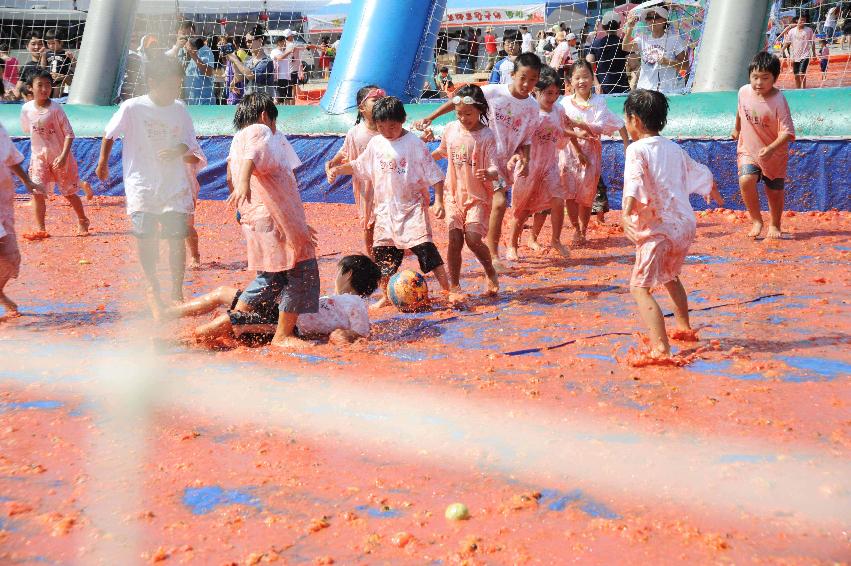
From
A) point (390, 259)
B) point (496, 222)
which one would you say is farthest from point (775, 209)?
point (390, 259)

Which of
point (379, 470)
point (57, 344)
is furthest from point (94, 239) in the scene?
point (379, 470)

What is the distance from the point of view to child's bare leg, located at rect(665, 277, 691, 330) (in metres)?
5.07

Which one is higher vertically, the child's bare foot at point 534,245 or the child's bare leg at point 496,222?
the child's bare leg at point 496,222

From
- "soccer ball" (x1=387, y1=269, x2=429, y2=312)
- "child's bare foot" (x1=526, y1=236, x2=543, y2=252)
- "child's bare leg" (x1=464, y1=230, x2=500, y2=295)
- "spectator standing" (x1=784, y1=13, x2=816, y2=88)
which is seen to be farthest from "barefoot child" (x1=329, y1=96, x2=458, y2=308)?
"spectator standing" (x1=784, y1=13, x2=816, y2=88)

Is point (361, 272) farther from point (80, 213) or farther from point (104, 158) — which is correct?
point (80, 213)

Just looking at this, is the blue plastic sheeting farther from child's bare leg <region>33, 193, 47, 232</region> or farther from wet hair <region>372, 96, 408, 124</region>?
wet hair <region>372, 96, 408, 124</region>

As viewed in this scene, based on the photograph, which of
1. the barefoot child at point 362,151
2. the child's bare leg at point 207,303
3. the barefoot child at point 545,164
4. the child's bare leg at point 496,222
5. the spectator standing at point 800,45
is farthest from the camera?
the spectator standing at point 800,45

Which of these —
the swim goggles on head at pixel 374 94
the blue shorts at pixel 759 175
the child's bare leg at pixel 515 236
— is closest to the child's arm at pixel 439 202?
the swim goggles on head at pixel 374 94

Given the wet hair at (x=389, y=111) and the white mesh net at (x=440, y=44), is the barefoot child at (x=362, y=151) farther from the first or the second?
the white mesh net at (x=440, y=44)

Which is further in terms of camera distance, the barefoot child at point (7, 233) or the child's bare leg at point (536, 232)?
the child's bare leg at point (536, 232)

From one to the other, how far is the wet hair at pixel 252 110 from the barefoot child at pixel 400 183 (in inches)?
40.5

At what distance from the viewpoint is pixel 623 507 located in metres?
3.17

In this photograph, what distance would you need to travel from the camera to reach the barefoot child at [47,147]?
10297 mm

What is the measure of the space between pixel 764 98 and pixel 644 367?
4.67 metres
